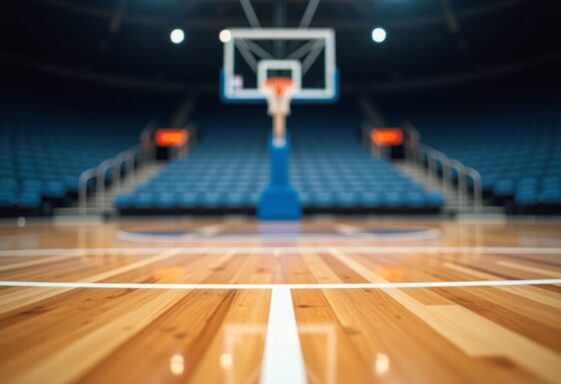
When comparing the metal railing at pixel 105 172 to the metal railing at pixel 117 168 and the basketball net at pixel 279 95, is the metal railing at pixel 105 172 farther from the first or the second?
the basketball net at pixel 279 95

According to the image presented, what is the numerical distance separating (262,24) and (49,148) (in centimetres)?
→ 527

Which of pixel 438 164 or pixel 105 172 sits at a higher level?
pixel 438 164

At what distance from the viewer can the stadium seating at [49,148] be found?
5.01 meters

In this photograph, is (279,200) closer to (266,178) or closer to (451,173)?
(266,178)

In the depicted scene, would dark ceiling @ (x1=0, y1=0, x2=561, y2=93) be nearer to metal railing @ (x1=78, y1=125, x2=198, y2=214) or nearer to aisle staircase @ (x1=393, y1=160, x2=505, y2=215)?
metal railing @ (x1=78, y1=125, x2=198, y2=214)

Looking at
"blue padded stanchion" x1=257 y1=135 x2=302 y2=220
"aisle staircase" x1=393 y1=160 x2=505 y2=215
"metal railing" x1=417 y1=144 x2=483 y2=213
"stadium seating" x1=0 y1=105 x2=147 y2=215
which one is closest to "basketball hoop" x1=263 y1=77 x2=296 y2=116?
"blue padded stanchion" x1=257 y1=135 x2=302 y2=220

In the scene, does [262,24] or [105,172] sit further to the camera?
[262,24]

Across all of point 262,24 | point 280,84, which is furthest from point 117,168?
point 262,24

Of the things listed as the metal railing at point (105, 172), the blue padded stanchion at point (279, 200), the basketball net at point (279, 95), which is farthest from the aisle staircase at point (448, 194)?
the metal railing at point (105, 172)

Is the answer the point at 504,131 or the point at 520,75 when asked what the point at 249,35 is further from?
the point at 520,75

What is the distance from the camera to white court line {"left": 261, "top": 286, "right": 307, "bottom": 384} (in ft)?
1.37

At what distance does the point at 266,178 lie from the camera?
20.5 feet

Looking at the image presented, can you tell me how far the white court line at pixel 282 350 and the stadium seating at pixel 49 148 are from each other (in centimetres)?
566

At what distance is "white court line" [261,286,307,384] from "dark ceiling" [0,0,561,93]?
7.56 metres
